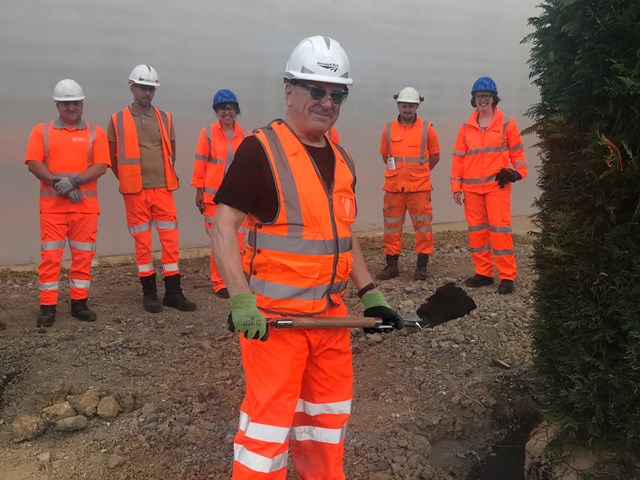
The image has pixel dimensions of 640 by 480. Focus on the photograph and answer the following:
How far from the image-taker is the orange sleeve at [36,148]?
5.31 m

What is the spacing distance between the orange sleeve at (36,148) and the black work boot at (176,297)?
1.62 meters

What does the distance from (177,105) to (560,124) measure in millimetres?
6079

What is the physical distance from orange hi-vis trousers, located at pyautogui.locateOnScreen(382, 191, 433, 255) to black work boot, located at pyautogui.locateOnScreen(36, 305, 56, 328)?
12.1 ft

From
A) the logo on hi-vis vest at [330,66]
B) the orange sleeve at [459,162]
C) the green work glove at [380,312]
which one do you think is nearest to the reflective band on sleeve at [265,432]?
the green work glove at [380,312]

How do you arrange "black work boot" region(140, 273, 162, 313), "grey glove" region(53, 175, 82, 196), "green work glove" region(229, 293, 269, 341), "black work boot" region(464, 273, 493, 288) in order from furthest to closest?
"black work boot" region(464, 273, 493, 288) < "black work boot" region(140, 273, 162, 313) < "grey glove" region(53, 175, 82, 196) < "green work glove" region(229, 293, 269, 341)

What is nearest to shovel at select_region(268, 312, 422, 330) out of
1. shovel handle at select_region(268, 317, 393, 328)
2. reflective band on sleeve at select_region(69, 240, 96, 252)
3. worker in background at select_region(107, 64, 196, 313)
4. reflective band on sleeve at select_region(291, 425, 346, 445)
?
shovel handle at select_region(268, 317, 393, 328)

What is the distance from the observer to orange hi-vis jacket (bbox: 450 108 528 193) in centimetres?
643

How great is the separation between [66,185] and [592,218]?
14.0ft

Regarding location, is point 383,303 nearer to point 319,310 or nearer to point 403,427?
point 319,310

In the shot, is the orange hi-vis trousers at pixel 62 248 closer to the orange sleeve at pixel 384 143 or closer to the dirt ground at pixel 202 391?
the dirt ground at pixel 202 391

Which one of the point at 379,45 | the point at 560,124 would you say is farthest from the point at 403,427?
the point at 379,45

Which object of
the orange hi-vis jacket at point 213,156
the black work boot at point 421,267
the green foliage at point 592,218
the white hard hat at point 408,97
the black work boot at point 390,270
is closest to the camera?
the green foliage at point 592,218

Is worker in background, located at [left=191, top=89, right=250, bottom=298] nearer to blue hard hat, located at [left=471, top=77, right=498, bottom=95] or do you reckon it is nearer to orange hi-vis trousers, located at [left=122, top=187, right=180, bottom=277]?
orange hi-vis trousers, located at [left=122, top=187, right=180, bottom=277]

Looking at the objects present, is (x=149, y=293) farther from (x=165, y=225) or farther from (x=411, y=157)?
(x=411, y=157)
